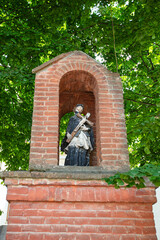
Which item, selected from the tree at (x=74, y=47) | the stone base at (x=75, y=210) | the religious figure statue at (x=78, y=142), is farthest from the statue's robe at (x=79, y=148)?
the tree at (x=74, y=47)

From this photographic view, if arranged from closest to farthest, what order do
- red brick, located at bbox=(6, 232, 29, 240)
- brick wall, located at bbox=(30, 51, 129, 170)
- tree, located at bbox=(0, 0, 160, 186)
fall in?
red brick, located at bbox=(6, 232, 29, 240), brick wall, located at bbox=(30, 51, 129, 170), tree, located at bbox=(0, 0, 160, 186)

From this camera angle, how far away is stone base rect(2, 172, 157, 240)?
279cm

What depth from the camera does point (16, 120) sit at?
6.85 meters

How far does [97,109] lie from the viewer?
3900 millimetres

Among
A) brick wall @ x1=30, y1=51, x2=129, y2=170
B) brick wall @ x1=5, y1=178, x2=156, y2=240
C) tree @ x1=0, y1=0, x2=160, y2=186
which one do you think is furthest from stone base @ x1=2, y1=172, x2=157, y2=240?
tree @ x1=0, y1=0, x2=160, y2=186

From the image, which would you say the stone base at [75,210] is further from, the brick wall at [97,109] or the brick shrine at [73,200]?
the brick wall at [97,109]

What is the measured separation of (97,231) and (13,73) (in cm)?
407

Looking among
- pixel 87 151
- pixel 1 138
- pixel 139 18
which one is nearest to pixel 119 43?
pixel 139 18

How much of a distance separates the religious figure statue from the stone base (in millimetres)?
775

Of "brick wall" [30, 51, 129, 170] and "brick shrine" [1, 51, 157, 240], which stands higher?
"brick wall" [30, 51, 129, 170]

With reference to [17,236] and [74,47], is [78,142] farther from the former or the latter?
[74,47]

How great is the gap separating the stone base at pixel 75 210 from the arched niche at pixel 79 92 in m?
0.94

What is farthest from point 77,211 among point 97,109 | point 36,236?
point 97,109

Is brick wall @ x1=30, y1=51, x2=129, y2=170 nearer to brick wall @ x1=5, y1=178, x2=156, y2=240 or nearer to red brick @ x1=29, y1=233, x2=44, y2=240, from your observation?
brick wall @ x1=5, y1=178, x2=156, y2=240
